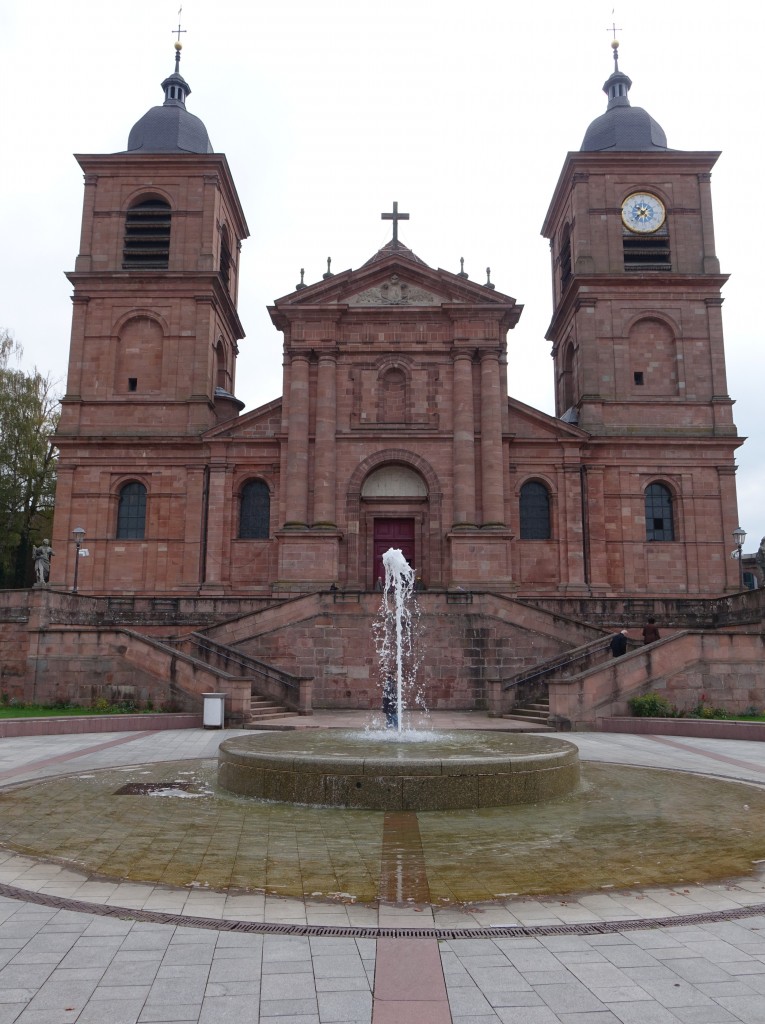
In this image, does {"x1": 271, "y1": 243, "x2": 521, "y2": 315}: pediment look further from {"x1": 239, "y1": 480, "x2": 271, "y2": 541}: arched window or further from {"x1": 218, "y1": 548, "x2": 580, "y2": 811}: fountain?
→ {"x1": 218, "y1": 548, "x2": 580, "y2": 811}: fountain

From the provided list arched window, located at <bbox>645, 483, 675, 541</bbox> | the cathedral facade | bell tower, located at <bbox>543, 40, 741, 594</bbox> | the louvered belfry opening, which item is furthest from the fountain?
the louvered belfry opening

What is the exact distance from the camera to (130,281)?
37875 millimetres

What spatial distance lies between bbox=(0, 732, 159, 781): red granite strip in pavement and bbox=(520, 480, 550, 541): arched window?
2046cm

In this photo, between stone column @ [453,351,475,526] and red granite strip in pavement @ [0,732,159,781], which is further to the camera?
stone column @ [453,351,475,526]

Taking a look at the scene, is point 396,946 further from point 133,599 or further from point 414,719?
point 133,599

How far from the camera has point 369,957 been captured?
505 cm

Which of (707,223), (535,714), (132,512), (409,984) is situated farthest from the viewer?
(707,223)

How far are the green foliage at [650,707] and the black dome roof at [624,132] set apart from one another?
28.5 meters

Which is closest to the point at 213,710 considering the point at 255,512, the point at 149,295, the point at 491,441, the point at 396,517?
the point at 396,517

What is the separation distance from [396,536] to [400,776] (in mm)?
24325

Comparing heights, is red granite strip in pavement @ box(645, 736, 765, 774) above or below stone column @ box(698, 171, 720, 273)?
below

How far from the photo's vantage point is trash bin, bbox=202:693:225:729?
1972cm

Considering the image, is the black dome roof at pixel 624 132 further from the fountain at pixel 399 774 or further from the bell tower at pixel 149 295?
the fountain at pixel 399 774

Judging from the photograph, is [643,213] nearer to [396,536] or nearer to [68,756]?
[396,536]
